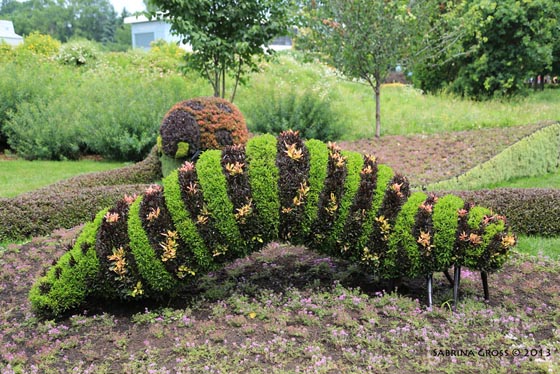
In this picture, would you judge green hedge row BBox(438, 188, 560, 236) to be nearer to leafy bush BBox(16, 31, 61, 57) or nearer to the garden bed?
the garden bed

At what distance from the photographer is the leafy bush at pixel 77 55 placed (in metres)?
21.4

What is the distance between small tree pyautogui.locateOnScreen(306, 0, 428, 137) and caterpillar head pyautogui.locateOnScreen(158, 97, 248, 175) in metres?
4.21

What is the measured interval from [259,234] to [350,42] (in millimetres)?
8632

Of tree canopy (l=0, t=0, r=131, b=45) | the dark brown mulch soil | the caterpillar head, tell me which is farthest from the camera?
tree canopy (l=0, t=0, r=131, b=45)

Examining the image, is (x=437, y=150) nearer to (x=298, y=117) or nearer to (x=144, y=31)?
(x=298, y=117)

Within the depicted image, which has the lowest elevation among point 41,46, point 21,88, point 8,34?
point 21,88

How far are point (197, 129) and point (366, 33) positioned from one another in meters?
4.93

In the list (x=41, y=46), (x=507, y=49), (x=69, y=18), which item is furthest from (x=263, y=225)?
(x=69, y=18)

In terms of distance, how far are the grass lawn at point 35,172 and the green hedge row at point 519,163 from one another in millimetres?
7367

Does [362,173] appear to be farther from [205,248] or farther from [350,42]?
[350,42]

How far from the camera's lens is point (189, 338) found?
402 centimetres

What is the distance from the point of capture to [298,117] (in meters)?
14.0

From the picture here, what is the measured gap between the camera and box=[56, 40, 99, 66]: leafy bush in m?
21.4

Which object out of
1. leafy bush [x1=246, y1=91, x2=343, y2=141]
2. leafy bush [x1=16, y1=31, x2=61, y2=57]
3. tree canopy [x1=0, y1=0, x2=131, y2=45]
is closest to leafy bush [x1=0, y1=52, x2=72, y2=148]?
leafy bush [x1=16, y1=31, x2=61, y2=57]
